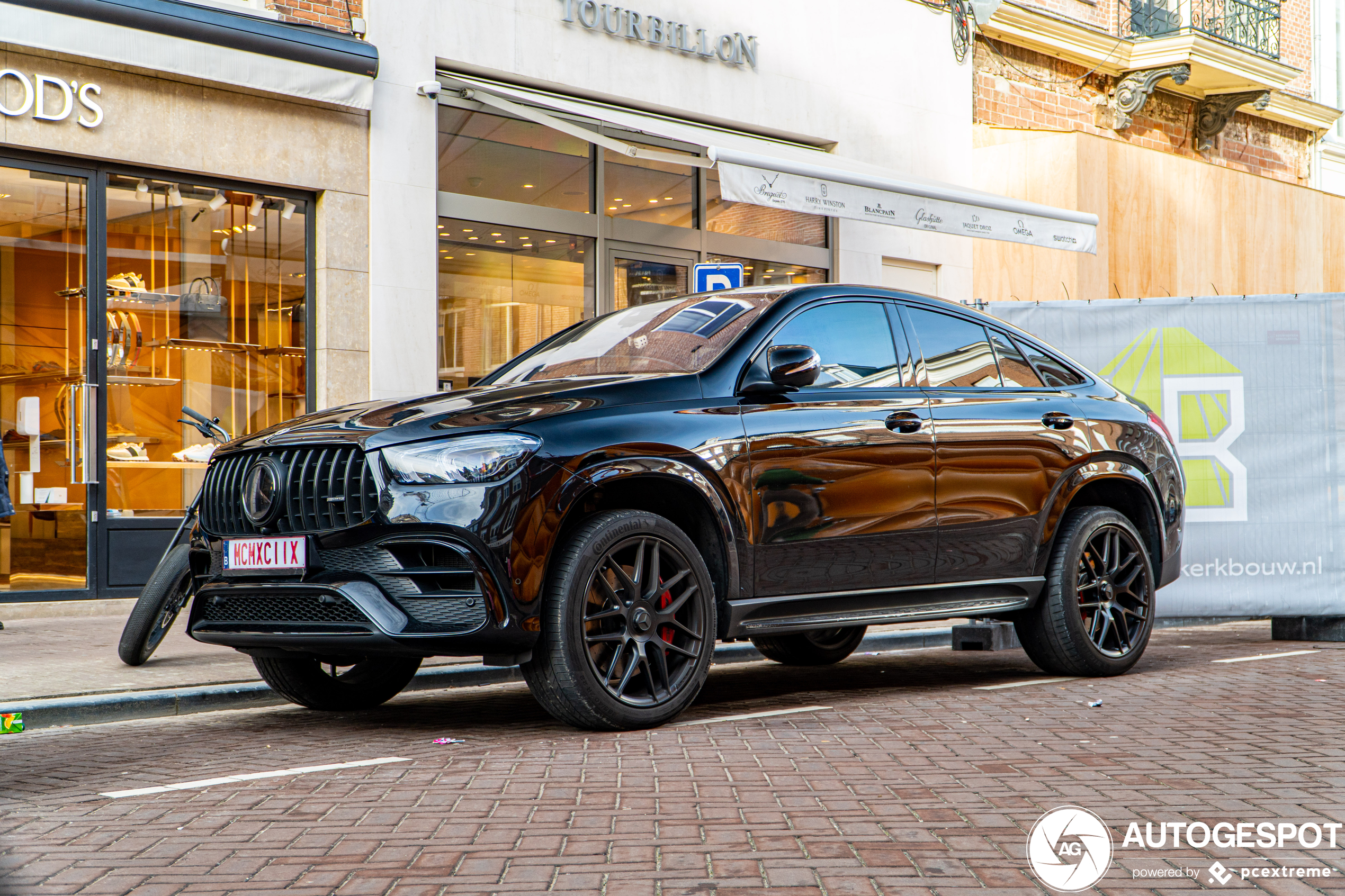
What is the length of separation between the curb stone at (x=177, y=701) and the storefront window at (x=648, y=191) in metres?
7.86

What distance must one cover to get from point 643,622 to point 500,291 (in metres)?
8.64

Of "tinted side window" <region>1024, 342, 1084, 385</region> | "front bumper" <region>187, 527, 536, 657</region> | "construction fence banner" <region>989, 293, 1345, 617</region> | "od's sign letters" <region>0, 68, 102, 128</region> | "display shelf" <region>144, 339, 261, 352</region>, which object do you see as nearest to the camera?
"front bumper" <region>187, 527, 536, 657</region>

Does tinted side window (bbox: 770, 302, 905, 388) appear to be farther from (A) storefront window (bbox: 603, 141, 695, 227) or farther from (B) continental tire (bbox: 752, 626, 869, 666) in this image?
→ (A) storefront window (bbox: 603, 141, 695, 227)

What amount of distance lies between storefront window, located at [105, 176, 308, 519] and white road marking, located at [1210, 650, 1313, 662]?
7.71 metres

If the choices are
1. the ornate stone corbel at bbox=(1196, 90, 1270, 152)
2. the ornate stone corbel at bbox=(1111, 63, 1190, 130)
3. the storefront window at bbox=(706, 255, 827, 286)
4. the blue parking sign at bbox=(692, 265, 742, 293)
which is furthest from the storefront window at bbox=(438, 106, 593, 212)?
the ornate stone corbel at bbox=(1196, 90, 1270, 152)

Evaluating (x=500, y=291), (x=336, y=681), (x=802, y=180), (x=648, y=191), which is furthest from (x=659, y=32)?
(x=336, y=681)

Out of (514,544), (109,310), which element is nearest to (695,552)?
(514,544)

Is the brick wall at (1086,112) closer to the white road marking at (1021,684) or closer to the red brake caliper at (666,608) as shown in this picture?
the white road marking at (1021,684)

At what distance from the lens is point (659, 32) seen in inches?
573

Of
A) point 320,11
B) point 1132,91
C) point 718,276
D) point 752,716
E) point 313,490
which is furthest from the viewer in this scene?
point 1132,91

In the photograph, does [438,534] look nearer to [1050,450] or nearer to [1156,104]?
[1050,450]

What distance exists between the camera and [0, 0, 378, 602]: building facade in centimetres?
1067

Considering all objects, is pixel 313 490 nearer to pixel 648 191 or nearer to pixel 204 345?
pixel 204 345

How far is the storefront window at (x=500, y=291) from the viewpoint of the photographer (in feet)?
43.0
